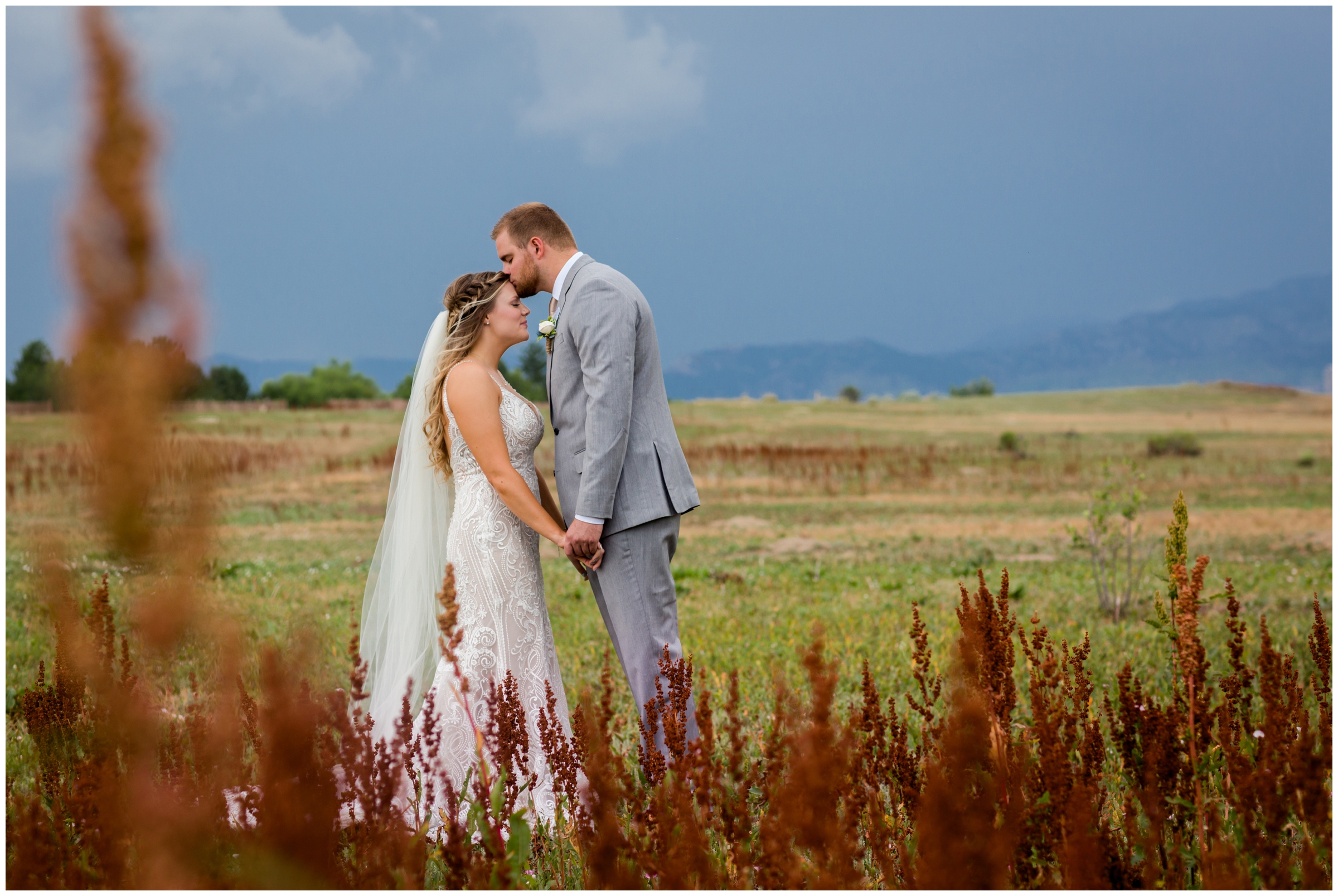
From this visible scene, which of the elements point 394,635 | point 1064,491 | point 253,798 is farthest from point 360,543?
point 1064,491

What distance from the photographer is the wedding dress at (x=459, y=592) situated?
4.30 meters

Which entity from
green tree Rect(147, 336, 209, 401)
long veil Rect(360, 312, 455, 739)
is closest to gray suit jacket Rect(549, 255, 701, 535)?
long veil Rect(360, 312, 455, 739)

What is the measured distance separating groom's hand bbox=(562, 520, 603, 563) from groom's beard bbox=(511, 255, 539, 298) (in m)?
1.14

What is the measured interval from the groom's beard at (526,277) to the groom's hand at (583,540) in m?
1.14

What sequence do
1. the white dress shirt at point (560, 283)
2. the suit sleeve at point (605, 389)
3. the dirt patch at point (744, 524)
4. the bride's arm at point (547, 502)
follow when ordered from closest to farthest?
1. the suit sleeve at point (605, 389)
2. the white dress shirt at point (560, 283)
3. the bride's arm at point (547, 502)
4. the dirt patch at point (744, 524)

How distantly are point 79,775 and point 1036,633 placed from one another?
3.26 meters

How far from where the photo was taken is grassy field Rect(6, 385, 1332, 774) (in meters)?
6.52

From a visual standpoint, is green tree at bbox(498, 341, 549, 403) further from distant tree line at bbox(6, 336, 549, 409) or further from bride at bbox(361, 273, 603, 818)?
bride at bbox(361, 273, 603, 818)

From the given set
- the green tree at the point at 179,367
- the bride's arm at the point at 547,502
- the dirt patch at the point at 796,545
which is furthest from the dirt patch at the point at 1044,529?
the green tree at the point at 179,367

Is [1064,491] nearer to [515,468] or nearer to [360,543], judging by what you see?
[360,543]

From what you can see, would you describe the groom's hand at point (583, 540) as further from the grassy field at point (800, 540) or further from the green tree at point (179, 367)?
the green tree at point (179, 367)

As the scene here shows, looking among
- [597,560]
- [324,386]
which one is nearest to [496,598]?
[597,560]

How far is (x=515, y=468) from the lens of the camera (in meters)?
4.45

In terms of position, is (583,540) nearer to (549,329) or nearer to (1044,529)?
(549,329)
